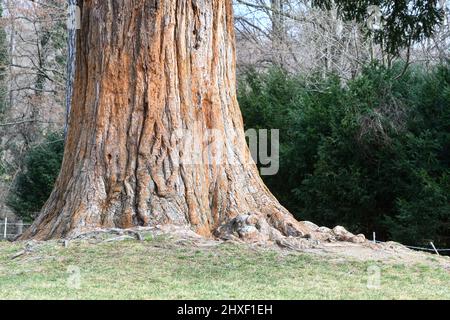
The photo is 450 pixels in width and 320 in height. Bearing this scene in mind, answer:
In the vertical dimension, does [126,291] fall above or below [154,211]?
below

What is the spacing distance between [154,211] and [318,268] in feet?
8.17

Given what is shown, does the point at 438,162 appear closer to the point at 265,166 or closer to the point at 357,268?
the point at 265,166

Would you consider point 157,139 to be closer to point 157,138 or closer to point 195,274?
point 157,138

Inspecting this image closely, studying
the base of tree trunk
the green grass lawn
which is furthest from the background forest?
the green grass lawn

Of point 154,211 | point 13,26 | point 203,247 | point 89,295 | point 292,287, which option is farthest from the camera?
point 13,26

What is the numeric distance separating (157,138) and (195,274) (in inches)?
106

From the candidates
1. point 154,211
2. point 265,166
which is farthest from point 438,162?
point 154,211

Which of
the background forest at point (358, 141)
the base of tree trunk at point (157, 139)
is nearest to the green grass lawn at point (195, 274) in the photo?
the base of tree trunk at point (157, 139)

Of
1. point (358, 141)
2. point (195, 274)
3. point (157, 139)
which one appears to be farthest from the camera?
point (358, 141)

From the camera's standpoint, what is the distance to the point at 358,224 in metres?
18.2

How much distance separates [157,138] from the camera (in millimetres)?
10672

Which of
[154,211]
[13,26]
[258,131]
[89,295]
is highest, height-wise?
[13,26]

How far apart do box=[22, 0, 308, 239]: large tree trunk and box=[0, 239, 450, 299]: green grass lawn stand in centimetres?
87

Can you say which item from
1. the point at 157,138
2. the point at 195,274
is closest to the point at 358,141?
the point at 157,138
